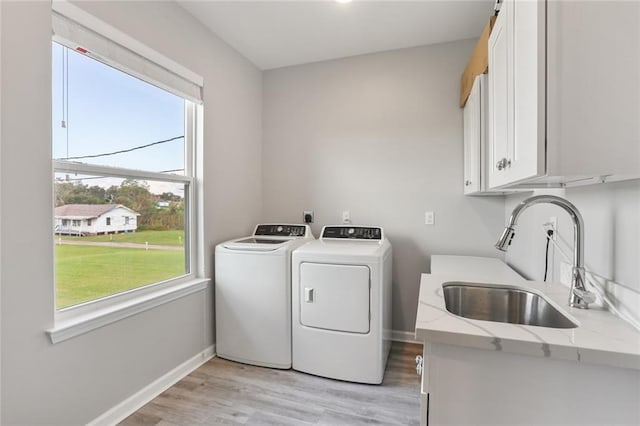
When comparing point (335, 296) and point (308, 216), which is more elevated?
point (308, 216)

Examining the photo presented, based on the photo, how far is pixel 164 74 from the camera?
2047 millimetres

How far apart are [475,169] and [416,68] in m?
1.21

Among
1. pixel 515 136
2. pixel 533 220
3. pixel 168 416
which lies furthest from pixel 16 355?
pixel 533 220

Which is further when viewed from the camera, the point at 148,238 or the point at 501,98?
the point at 148,238

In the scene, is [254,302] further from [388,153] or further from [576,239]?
[576,239]

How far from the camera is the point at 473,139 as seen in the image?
2.14m

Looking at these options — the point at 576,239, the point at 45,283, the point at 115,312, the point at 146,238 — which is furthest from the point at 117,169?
the point at 576,239

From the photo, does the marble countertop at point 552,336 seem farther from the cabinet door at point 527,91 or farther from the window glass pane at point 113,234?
the window glass pane at point 113,234

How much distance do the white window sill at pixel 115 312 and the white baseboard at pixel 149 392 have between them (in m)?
0.50

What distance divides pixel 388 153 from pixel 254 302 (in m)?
1.74

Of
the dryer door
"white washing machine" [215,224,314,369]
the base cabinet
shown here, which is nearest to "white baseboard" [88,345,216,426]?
"white washing machine" [215,224,314,369]

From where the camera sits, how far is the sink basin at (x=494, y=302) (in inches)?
53.2

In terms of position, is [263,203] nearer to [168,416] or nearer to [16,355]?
[168,416]

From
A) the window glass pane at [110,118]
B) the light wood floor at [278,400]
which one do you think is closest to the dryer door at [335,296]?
the light wood floor at [278,400]
